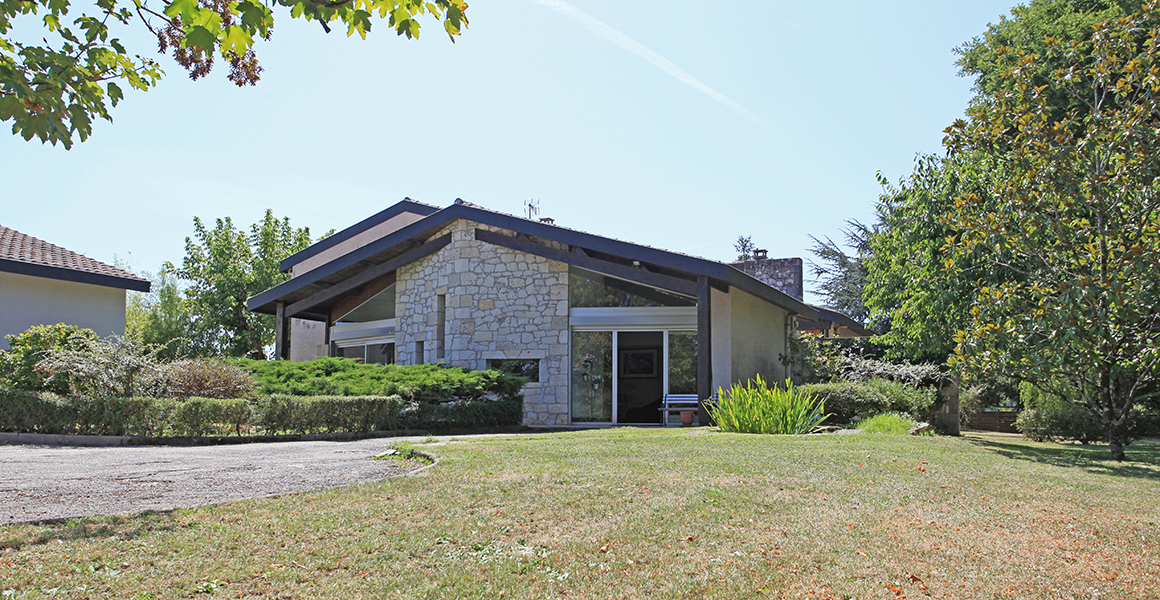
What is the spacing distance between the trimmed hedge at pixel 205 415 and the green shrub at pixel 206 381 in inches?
25.1

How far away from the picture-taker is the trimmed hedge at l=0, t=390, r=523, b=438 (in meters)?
10.3

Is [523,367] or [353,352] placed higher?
[353,352]

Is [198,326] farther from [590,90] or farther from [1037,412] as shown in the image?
[1037,412]

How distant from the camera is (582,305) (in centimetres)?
1648

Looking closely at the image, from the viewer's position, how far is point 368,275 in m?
18.9

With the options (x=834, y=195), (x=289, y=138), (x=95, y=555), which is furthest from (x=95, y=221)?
(x=95, y=555)

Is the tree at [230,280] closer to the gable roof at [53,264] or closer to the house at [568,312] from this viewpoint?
the gable roof at [53,264]

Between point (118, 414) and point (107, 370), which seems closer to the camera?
point (118, 414)

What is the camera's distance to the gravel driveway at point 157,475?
16.4ft

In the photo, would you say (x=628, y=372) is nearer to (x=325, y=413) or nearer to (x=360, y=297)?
(x=325, y=413)

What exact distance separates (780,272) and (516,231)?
12151 mm

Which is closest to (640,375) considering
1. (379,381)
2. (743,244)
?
(379,381)

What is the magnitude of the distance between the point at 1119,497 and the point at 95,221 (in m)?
26.2

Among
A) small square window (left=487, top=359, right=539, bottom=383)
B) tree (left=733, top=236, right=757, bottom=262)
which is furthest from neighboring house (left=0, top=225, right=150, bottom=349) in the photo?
tree (left=733, top=236, right=757, bottom=262)
